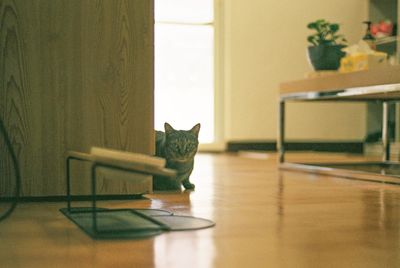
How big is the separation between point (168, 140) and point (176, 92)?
127 inches

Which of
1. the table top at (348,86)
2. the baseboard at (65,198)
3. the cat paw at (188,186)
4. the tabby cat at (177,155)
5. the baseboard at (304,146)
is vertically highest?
the table top at (348,86)

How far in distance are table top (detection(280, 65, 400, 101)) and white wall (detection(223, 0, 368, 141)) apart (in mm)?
2044

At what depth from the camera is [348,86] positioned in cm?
260

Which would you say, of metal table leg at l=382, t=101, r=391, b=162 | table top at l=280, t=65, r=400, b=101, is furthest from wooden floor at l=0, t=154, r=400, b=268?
metal table leg at l=382, t=101, r=391, b=162

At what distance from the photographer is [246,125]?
5277 mm

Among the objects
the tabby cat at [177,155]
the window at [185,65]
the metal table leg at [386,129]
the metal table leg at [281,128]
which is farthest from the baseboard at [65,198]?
the window at [185,65]

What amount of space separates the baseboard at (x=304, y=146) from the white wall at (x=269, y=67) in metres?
0.05

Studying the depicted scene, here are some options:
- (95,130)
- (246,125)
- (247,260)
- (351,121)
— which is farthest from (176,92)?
(247,260)

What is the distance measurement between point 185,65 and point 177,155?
3315mm

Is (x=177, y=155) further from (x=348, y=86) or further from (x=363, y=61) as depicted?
(x=363, y=61)

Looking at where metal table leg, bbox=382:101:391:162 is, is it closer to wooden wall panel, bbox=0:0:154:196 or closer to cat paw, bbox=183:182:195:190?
cat paw, bbox=183:182:195:190

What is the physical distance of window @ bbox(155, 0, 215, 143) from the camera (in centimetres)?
524

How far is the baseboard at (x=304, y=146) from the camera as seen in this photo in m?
5.27

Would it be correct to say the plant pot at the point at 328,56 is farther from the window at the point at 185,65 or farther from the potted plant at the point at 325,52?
the window at the point at 185,65
